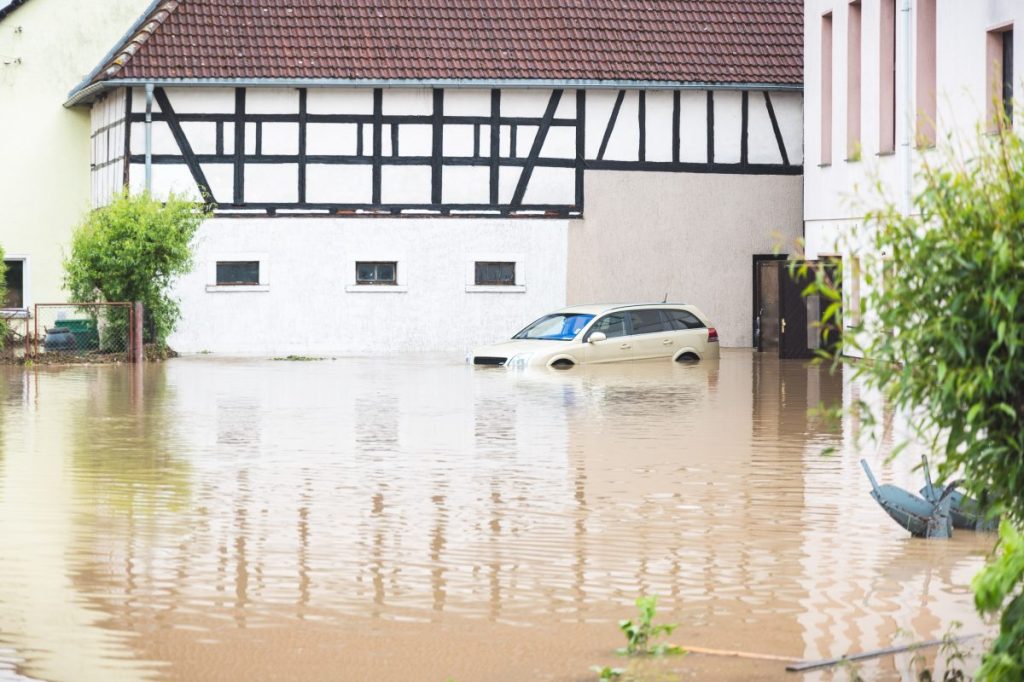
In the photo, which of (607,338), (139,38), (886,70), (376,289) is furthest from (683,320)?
(139,38)

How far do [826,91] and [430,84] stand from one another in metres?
8.26

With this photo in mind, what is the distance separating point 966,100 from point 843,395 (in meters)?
4.82

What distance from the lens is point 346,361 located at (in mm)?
34281

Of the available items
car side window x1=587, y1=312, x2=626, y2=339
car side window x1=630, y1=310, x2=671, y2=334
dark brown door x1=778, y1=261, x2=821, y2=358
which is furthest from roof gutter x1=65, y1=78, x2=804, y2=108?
car side window x1=587, y1=312, x2=626, y2=339

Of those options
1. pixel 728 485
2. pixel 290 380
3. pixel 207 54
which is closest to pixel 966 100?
pixel 290 380

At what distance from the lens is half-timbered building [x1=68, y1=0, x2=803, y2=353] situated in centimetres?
3666

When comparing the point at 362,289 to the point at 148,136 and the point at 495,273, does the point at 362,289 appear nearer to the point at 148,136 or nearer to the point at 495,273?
the point at 495,273

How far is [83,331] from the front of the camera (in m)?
35.7

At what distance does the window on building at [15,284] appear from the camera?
4128cm

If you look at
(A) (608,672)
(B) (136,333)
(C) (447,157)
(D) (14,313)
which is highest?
(C) (447,157)

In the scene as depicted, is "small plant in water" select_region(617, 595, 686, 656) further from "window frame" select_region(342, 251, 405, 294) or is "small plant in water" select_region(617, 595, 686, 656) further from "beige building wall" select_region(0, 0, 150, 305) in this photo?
"beige building wall" select_region(0, 0, 150, 305)

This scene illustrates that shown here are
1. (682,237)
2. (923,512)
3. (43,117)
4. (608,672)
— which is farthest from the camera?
(43,117)

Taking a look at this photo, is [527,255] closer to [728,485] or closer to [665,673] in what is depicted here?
[728,485]

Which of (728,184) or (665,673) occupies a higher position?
(728,184)
